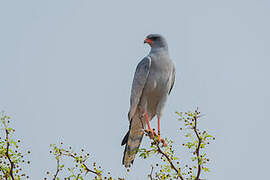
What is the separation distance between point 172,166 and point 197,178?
19.1 inches

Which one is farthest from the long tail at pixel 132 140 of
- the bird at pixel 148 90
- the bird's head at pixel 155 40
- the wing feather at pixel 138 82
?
the bird's head at pixel 155 40

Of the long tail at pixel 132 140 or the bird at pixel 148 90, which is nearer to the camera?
the long tail at pixel 132 140

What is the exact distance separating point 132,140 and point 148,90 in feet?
3.11

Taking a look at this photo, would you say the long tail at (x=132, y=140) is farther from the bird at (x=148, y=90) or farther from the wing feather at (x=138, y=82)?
the wing feather at (x=138, y=82)

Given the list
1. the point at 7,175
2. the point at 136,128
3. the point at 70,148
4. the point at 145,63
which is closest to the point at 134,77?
the point at 145,63

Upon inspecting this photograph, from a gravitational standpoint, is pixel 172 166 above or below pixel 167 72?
below

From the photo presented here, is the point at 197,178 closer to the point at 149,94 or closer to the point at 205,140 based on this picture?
the point at 205,140

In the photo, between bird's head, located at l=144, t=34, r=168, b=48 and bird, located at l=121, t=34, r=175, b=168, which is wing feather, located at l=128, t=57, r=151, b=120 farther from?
bird's head, located at l=144, t=34, r=168, b=48

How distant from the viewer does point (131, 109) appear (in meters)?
8.25

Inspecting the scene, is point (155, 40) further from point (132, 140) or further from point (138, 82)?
point (132, 140)

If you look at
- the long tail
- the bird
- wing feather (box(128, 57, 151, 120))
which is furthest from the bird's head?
the long tail

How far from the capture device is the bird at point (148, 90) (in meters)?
8.01

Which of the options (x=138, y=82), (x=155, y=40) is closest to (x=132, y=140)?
(x=138, y=82)

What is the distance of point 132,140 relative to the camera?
8.08 metres
